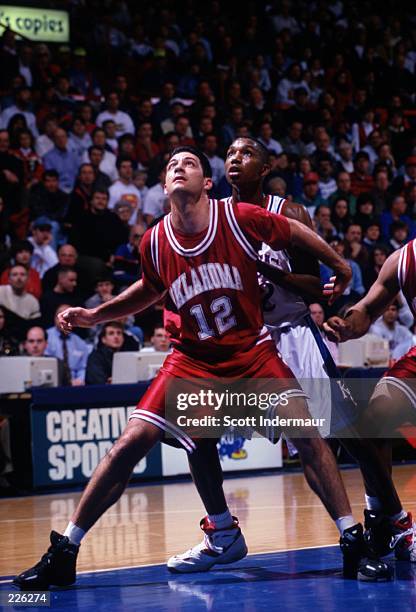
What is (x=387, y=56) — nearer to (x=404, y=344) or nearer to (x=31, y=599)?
(x=404, y=344)

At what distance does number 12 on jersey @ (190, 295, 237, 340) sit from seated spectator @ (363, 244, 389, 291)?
27.8 feet

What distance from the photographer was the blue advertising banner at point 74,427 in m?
9.52

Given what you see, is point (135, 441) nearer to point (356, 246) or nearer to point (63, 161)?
point (63, 161)

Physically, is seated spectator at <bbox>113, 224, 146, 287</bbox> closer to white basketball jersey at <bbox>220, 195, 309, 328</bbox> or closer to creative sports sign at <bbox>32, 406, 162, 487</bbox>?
creative sports sign at <bbox>32, 406, 162, 487</bbox>

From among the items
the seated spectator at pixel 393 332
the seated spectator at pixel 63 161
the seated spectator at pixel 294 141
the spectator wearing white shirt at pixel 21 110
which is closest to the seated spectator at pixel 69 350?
the seated spectator at pixel 63 161

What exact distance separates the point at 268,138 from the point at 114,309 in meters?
Answer: 10.1

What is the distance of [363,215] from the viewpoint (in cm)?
1473

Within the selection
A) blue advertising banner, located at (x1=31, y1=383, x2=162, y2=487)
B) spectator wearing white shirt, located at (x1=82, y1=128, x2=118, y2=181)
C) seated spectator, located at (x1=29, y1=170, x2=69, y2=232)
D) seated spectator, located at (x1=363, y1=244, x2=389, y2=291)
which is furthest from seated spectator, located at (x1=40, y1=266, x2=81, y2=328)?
seated spectator, located at (x1=363, y1=244, x2=389, y2=291)

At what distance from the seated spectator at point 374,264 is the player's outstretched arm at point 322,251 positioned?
8.43m

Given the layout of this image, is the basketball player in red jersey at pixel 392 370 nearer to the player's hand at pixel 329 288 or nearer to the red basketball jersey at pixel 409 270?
the red basketball jersey at pixel 409 270

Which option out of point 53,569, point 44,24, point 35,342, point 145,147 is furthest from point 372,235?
point 53,569

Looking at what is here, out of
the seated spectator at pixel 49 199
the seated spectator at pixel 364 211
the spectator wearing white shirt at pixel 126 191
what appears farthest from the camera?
the seated spectator at pixel 364 211

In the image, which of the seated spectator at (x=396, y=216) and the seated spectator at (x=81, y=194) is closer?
the seated spectator at (x=81, y=194)

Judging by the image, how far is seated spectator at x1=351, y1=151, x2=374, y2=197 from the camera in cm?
1603
